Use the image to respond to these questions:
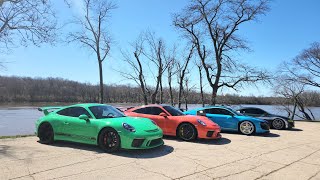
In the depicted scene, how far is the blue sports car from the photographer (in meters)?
11.9

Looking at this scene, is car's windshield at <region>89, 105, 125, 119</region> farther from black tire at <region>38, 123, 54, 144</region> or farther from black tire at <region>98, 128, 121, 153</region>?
Answer: black tire at <region>38, 123, 54, 144</region>

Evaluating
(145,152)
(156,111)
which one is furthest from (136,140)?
(156,111)

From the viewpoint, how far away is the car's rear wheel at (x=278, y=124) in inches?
567

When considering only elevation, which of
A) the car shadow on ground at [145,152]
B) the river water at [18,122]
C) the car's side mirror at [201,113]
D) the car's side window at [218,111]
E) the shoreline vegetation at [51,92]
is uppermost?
the shoreline vegetation at [51,92]

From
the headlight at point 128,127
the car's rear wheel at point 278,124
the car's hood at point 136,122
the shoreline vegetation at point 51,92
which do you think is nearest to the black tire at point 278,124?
the car's rear wheel at point 278,124

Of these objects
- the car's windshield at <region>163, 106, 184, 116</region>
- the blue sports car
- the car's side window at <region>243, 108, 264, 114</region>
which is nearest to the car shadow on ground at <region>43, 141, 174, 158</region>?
the car's windshield at <region>163, 106, 184, 116</region>

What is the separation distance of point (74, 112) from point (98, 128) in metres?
1.32

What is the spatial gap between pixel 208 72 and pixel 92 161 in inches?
712

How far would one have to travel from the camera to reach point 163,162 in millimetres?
6359

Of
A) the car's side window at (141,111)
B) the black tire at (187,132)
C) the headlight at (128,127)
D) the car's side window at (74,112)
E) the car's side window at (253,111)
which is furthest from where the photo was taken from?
the car's side window at (253,111)

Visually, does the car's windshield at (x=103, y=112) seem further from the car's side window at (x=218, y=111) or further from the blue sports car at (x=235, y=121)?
the car's side window at (x=218, y=111)

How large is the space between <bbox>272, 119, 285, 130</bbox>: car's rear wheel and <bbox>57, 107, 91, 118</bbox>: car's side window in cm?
1039

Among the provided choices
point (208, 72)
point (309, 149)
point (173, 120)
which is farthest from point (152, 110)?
point (208, 72)

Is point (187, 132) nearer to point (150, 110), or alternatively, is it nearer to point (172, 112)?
point (172, 112)
